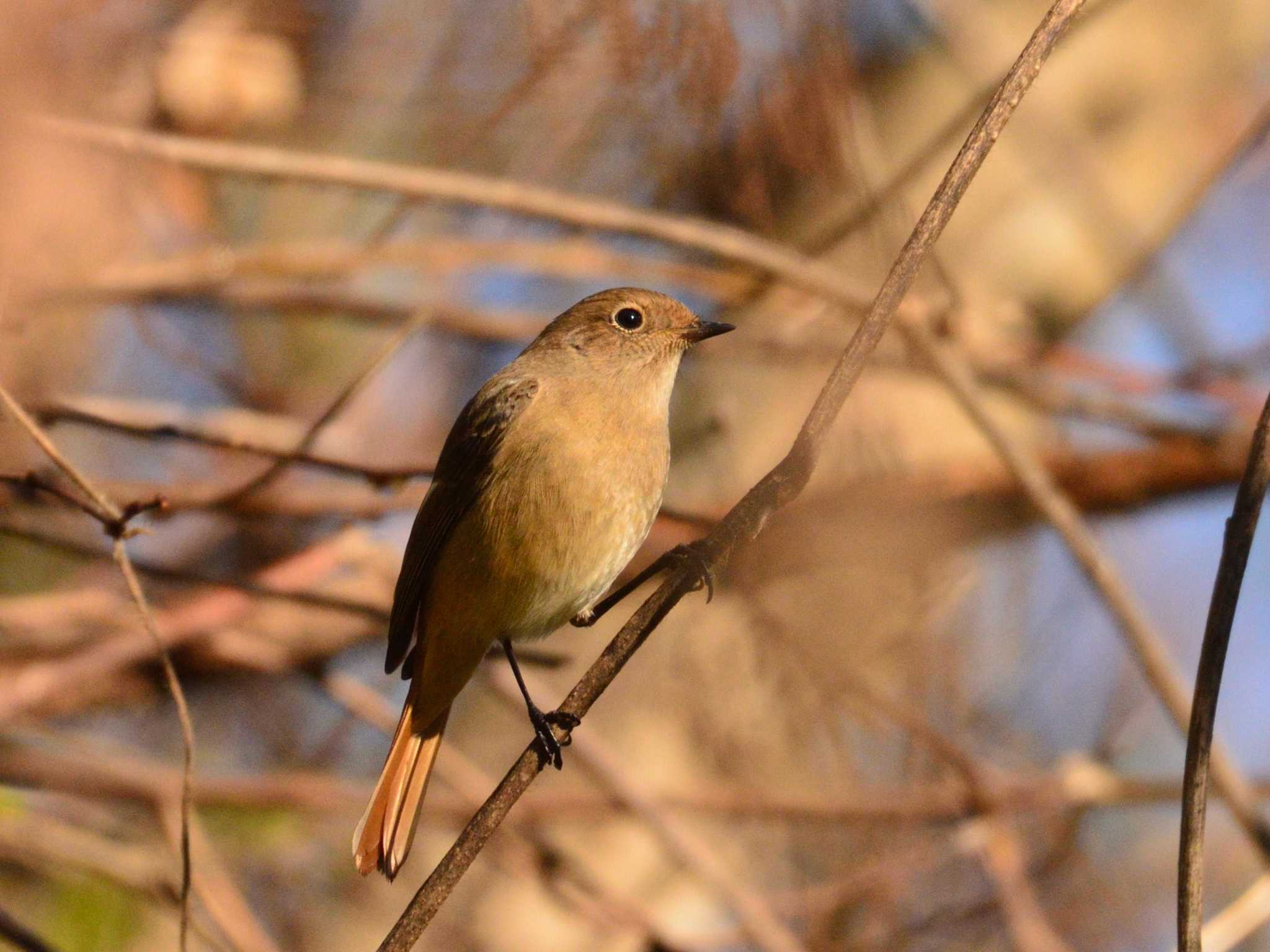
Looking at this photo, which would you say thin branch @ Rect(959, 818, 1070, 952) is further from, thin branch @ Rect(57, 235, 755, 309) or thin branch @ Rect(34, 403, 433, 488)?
thin branch @ Rect(34, 403, 433, 488)

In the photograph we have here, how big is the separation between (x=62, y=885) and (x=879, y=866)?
271 centimetres

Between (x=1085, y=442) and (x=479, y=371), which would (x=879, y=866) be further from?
(x=479, y=371)

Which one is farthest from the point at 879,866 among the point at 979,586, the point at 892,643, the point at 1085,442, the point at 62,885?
the point at 62,885

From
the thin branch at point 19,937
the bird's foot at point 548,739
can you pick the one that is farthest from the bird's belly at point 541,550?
the thin branch at point 19,937

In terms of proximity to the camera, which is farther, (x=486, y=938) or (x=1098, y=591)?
(x=486, y=938)

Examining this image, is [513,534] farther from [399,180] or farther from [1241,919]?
[1241,919]

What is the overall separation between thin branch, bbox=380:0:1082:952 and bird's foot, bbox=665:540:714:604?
11mm

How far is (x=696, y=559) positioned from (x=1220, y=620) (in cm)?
76

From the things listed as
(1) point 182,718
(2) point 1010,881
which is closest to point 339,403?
(1) point 182,718

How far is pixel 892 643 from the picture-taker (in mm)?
4004

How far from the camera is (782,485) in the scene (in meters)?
1.96

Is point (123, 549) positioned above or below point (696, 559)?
above

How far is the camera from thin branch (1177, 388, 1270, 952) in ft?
5.45

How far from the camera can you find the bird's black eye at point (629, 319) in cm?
350
